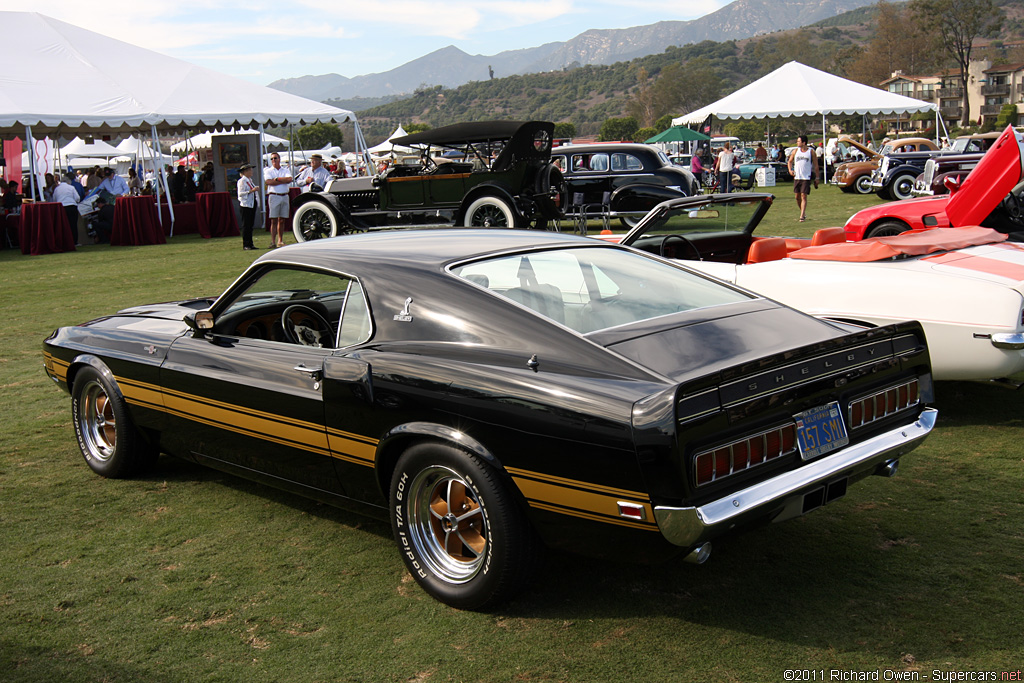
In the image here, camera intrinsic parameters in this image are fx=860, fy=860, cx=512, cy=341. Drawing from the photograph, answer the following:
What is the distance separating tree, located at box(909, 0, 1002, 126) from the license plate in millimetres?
101917

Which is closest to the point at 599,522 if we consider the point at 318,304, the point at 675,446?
the point at 675,446

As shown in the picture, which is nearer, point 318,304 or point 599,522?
point 599,522

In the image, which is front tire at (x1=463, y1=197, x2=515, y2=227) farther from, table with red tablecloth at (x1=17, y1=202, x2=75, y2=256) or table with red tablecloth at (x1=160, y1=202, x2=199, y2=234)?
table with red tablecloth at (x1=160, y1=202, x2=199, y2=234)

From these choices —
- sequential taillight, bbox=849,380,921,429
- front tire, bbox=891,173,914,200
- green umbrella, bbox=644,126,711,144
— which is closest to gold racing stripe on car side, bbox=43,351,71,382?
sequential taillight, bbox=849,380,921,429

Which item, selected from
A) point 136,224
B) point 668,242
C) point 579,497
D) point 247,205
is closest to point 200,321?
point 579,497

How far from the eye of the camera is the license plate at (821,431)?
279cm

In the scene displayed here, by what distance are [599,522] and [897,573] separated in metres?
1.31

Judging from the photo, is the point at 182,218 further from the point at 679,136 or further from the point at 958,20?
the point at 958,20

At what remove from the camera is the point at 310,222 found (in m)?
15.9

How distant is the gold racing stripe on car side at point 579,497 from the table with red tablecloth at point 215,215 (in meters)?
19.5

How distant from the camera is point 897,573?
3.17 metres

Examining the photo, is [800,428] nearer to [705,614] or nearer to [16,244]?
[705,614]

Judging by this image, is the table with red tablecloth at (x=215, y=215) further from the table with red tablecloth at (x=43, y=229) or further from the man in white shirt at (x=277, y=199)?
the man in white shirt at (x=277, y=199)

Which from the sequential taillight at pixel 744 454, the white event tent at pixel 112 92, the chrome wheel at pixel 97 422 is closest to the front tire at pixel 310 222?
the white event tent at pixel 112 92
